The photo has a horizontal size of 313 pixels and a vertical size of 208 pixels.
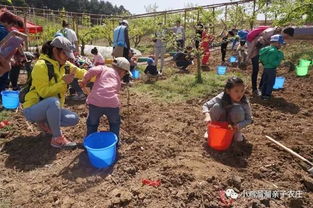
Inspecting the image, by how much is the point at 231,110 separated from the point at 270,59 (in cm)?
265

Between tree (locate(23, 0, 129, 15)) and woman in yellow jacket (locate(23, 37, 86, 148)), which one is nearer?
woman in yellow jacket (locate(23, 37, 86, 148))

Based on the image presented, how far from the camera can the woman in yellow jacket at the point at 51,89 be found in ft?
12.4

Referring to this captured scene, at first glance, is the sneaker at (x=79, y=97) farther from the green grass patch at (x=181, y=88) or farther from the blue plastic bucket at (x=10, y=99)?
the green grass patch at (x=181, y=88)

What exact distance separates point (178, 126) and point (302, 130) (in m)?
1.88

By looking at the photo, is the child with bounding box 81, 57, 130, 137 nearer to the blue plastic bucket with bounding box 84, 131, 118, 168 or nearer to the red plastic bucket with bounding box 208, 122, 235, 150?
the blue plastic bucket with bounding box 84, 131, 118, 168

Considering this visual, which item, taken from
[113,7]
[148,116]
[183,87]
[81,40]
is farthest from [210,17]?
[113,7]

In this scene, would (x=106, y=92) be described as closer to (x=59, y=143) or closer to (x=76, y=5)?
(x=59, y=143)

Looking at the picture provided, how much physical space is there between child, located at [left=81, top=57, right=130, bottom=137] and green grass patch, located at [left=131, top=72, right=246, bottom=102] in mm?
2653

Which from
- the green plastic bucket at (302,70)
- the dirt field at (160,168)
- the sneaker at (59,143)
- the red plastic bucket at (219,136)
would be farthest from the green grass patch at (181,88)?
the sneaker at (59,143)

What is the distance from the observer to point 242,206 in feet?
9.37

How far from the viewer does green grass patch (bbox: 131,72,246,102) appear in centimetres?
666

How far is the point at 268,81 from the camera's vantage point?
6324 millimetres

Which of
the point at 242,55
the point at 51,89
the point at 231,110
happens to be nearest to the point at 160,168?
the point at 231,110

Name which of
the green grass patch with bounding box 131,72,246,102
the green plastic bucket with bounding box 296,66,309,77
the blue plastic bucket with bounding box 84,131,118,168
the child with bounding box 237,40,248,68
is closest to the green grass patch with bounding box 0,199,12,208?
the blue plastic bucket with bounding box 84,131,118,168
